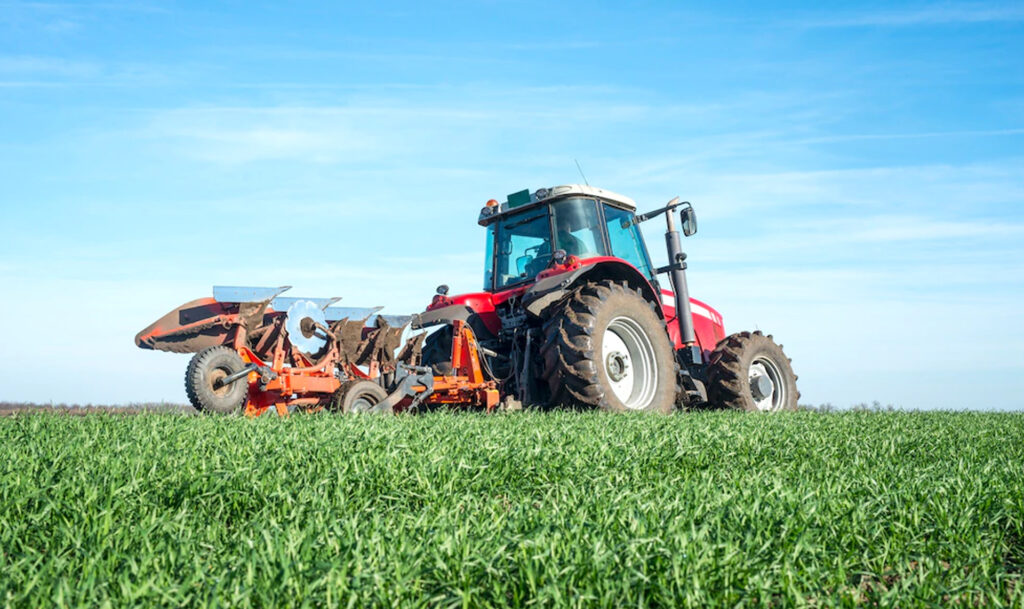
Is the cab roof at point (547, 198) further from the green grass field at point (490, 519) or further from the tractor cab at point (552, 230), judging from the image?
the green grass field at point (490, 519)

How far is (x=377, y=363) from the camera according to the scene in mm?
7676

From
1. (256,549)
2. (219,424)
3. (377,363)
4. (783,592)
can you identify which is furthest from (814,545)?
(377,363)

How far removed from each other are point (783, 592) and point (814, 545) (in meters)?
0.46

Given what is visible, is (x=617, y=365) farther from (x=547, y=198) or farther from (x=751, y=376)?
(x=751, y=376)

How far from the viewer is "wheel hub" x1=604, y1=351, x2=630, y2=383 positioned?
7.50 meters

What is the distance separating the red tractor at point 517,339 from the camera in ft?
22.3

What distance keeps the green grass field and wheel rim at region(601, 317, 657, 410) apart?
2910 mm

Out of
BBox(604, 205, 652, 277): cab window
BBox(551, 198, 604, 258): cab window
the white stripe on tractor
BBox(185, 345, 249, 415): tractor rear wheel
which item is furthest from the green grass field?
the white stripe on tractor

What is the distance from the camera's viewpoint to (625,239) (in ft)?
28.7

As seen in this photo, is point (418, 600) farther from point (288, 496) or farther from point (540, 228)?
point (540, 228)

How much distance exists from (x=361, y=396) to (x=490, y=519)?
180 inches

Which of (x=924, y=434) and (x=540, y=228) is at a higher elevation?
(x=540, y=228)

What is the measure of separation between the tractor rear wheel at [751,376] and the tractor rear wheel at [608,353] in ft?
3.15

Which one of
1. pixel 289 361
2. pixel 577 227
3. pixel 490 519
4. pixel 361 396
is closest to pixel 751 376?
pixel 577 227
